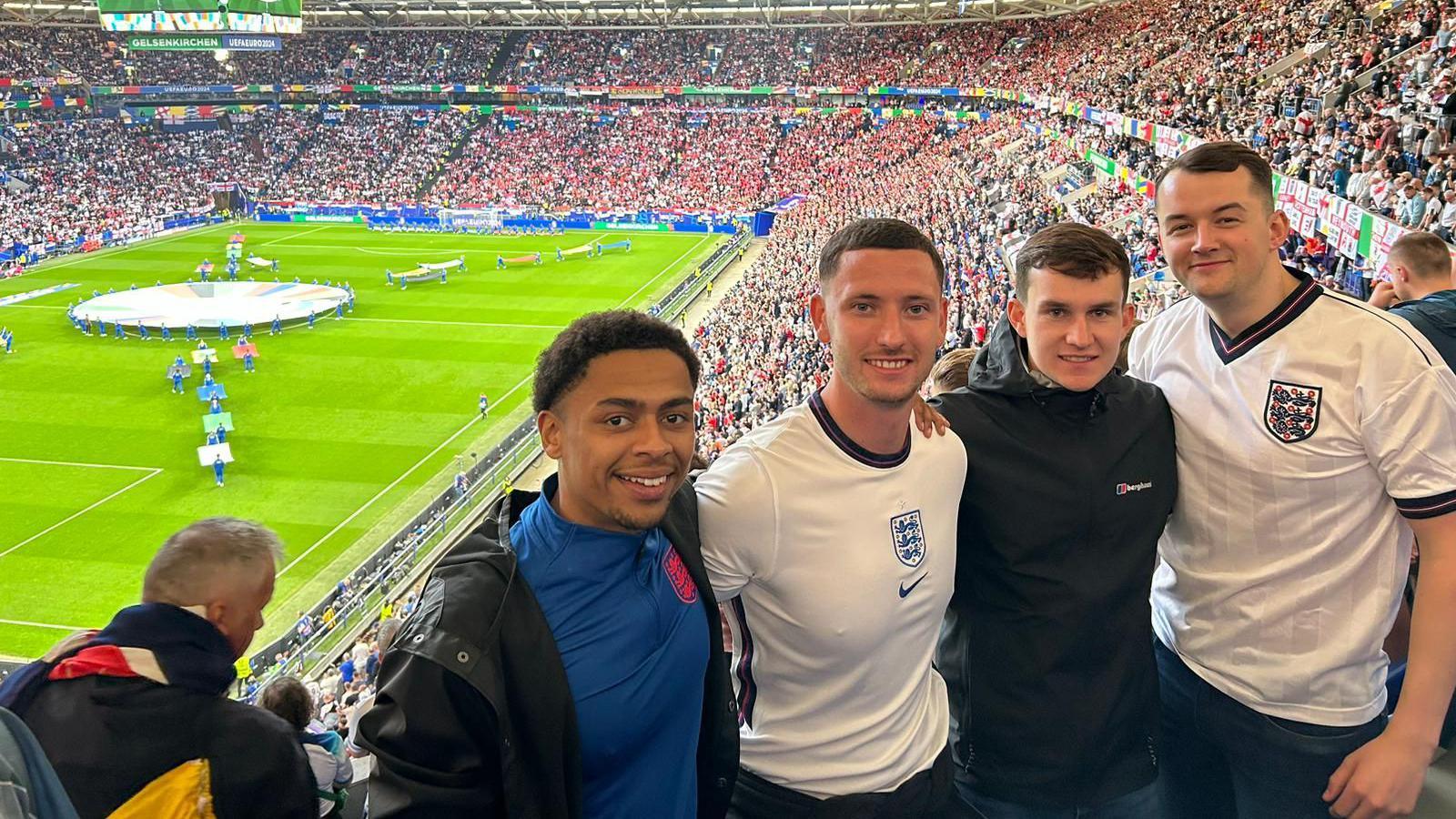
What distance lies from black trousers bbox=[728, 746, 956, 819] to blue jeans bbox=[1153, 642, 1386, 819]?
793 millimetres

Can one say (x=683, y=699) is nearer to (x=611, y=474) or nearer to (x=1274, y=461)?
(x=611, y=474)

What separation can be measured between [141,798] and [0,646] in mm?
16476

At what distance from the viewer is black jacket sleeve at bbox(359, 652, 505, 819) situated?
1.98 metres

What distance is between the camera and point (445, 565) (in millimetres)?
2193

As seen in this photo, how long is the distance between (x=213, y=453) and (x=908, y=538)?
862 inches

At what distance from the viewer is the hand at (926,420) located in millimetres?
2840

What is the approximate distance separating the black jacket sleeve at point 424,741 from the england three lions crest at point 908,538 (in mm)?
1221

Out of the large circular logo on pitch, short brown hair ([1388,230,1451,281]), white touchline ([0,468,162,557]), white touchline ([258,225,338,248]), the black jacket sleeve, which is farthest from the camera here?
white touchline ([258,225,338,248])

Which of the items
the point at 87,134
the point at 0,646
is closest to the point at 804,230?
the point at 0,646

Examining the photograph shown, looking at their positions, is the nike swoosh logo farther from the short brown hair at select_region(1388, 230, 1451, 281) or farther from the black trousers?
the short brown hair at select_region(1388, 230, 1451, 281)

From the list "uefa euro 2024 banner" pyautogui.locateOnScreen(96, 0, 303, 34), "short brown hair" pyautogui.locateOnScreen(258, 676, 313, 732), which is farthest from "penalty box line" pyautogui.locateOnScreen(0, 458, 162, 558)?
"uefa euro 2024 banner" pyautogui.locateOnScreen(96, 0, 303, 34)

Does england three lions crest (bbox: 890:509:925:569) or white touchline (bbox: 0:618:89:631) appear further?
white touchline (bbox: 0:618:89:631)

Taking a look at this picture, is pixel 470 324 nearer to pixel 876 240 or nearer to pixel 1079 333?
pixel 876 240

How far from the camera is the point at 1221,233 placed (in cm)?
287
